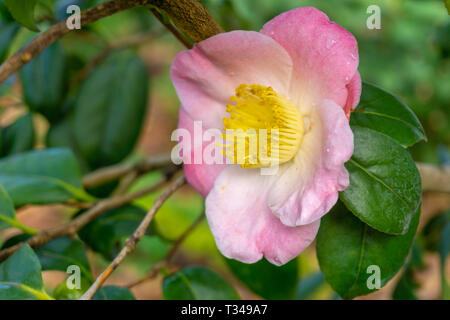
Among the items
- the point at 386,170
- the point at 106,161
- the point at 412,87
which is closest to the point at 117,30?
the point at 412,87

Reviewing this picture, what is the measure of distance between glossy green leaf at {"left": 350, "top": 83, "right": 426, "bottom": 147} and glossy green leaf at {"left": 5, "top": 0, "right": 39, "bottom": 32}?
0.46m

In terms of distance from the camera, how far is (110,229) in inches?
38.0

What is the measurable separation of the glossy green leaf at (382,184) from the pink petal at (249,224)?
0.07 m

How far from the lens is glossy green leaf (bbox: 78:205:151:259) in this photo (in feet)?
3.13

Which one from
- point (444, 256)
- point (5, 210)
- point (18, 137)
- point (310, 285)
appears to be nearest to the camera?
point (5, 210)

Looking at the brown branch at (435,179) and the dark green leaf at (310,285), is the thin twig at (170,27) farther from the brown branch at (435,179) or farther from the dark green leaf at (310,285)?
the dark green leaf at (310,285)

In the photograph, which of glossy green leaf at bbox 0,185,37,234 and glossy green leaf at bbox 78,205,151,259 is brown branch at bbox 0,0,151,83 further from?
glossy green leaf at bbox 78,205,151,259

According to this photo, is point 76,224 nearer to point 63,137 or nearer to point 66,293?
point 66,293

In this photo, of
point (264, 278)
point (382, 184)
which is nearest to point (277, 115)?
point (382, 184)

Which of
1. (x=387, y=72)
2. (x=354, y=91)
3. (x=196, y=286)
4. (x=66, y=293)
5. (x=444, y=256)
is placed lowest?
(x=387, y=72)

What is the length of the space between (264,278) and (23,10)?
0.62 meters

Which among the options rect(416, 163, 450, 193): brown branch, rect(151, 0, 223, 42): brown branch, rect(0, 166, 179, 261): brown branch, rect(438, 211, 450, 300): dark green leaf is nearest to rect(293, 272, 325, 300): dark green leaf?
rect(438, 211, 450, 300): dark green leaf

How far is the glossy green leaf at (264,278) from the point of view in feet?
3.26

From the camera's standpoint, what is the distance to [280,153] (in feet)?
2.38
